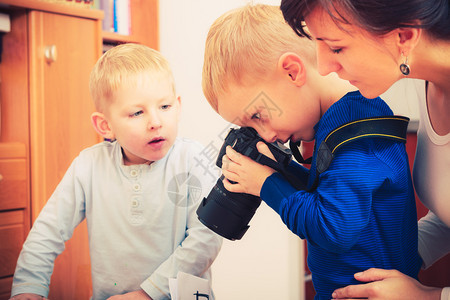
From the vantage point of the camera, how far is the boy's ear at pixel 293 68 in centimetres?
66

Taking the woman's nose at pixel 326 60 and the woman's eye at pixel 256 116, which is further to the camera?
the woman's eye at pixel 256 116

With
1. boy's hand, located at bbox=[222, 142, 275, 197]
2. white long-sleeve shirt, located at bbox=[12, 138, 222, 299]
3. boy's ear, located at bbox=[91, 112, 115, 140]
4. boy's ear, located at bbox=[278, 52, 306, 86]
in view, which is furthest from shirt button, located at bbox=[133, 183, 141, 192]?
boy's ear, located at bbox=[278, 52, 306, 86]

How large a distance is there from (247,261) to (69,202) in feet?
2.34

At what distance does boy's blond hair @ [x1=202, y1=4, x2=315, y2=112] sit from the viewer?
0.68 metres

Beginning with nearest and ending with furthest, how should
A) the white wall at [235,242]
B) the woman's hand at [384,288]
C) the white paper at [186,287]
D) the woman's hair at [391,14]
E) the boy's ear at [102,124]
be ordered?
the woman's hair at [391,14] → the woman's hand at [384,288] → the white paper at [186,287] → the boy's ear at [102,124] → the white wall at [235,242]

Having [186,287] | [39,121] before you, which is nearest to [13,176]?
[39,121]

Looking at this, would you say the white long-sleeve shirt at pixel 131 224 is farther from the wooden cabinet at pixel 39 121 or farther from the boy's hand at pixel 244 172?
the wooden cabinet at pixel 39 121

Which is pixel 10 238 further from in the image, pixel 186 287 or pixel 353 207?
pixel 353 207

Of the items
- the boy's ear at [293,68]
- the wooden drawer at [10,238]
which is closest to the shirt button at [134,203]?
the boy's ear at [293,68]

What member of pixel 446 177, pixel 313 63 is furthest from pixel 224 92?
pixel 446 177

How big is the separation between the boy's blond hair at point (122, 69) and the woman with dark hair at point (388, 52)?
13.8 inches

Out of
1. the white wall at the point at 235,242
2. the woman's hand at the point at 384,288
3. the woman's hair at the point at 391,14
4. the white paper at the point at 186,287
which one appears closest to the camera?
the woman's hair at the point at 391,14

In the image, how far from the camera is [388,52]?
1.84ft

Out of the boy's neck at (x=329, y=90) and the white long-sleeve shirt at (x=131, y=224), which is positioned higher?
the boy's neck at (x=329, y=90)
